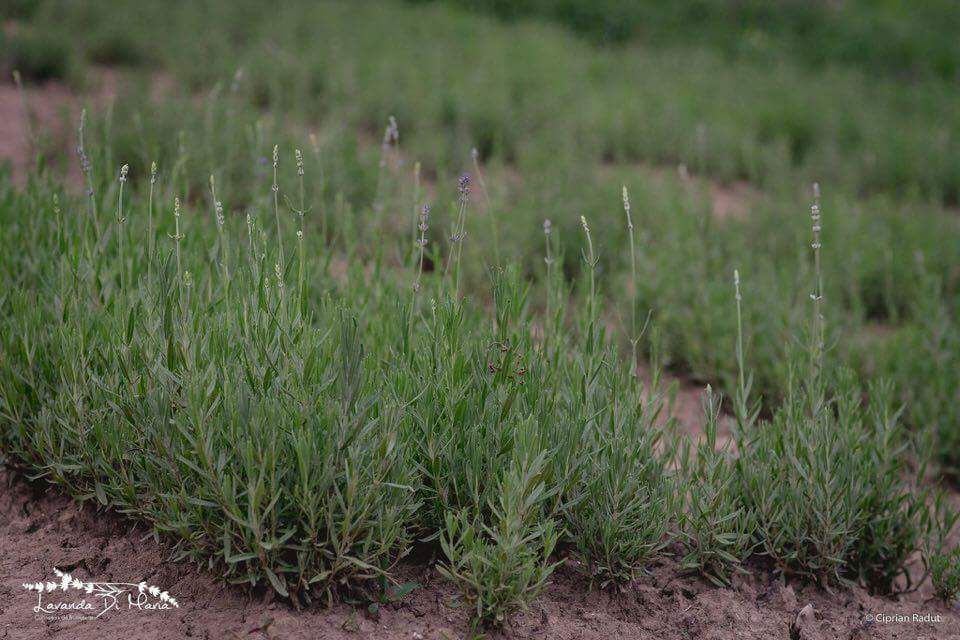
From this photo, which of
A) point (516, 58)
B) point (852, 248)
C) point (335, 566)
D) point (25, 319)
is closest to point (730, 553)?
point (335, 566)

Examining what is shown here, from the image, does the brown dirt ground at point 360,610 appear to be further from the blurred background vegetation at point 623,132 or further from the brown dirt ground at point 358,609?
the blurred background vegetation at point 623,132

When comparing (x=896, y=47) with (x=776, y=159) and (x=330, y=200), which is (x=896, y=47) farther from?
(x=330, y=200)

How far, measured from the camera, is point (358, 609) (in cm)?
254

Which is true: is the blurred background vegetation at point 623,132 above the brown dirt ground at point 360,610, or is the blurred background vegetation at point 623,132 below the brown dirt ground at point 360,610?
above

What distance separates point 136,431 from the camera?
2672 millimetres

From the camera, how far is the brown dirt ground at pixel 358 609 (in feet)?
8.09

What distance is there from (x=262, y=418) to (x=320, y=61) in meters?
5.73

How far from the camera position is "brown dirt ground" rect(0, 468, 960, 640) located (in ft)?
8.09

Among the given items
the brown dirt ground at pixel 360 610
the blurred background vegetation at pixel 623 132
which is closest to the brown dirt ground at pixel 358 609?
the brown dirt ground at pixel 360 610

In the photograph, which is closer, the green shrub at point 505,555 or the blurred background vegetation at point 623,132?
the green shrub at point 505,555

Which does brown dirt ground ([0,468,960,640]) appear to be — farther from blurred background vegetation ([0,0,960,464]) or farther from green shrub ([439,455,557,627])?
blurred background vegetation ([0,0,960,464])

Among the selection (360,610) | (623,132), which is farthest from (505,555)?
(623,132)

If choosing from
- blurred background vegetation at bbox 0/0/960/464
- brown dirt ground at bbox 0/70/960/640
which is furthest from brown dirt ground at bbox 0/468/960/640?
blurred background vegetation at bbox 0/0/960/464

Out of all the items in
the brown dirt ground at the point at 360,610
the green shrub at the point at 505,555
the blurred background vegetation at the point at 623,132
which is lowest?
the brown dirt ground at the point at 360,610
